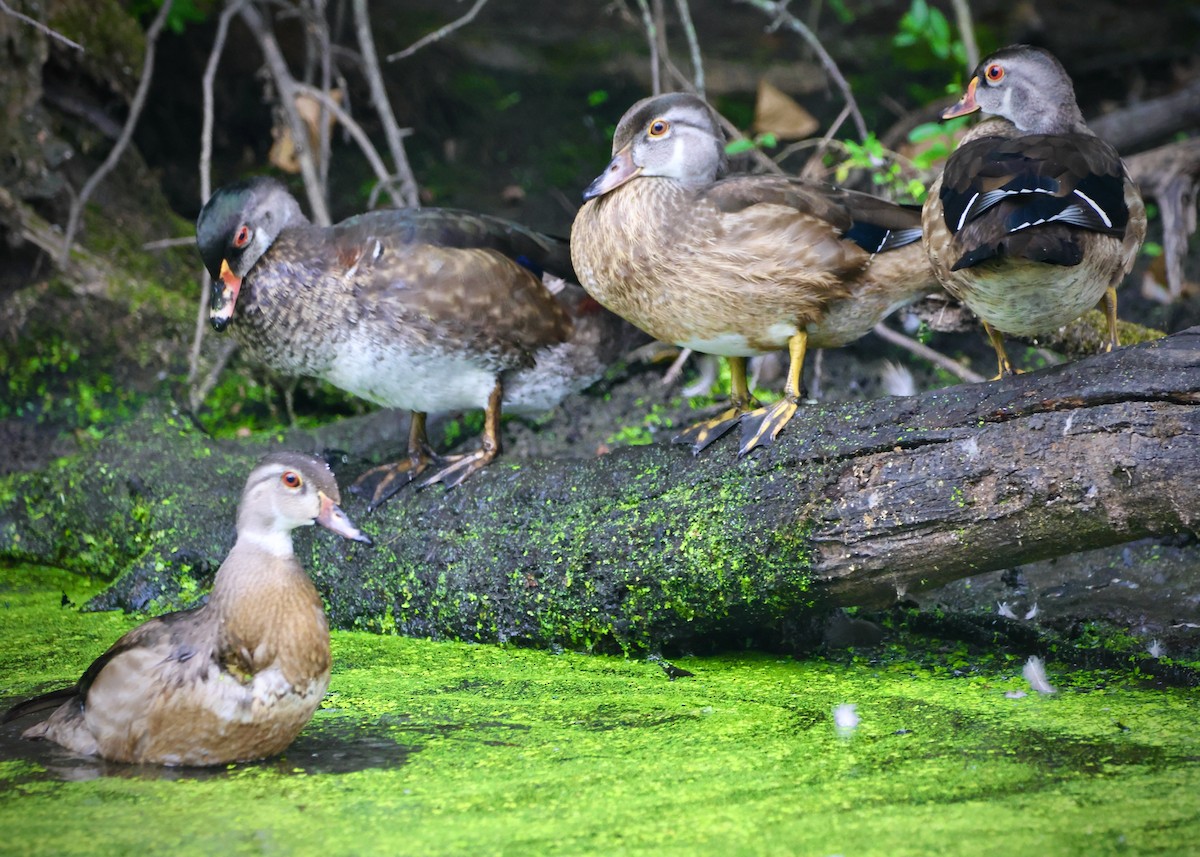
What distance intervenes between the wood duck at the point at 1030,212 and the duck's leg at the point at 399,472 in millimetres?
1898

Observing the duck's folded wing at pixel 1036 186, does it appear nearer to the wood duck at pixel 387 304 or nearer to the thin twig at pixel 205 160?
the wood duck at pixel 387 304

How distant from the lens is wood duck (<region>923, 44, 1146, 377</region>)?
2982mm

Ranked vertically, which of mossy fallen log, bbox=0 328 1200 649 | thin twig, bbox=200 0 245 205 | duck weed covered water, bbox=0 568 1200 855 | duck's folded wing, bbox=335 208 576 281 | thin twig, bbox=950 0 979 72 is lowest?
duck weed covered water, bbox=0 568 1200 855

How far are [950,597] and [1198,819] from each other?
1.67 meters

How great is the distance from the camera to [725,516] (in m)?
3.50

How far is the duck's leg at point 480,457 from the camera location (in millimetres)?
4184

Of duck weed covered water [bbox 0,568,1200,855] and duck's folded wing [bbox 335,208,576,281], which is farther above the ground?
duck's folded wing [bbox 335,208,576,281]

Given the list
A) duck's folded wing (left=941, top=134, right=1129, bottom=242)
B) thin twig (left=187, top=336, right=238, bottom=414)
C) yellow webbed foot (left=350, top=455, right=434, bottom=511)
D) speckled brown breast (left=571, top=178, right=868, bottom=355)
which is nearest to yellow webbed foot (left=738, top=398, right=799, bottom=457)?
speckled brown breast (left=571, top=178, right=868, bottom=355)

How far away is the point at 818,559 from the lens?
337 centimetres

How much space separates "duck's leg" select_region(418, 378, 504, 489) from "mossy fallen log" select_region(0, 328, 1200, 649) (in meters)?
0.06

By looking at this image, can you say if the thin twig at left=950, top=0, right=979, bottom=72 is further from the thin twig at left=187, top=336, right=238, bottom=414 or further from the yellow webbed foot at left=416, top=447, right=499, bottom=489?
the thin twig at left=187, top=336, right=238, bottom=414

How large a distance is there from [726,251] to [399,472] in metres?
1.41

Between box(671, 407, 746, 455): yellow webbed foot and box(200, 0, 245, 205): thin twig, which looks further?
box(200, 0, 245, 205): thin twig

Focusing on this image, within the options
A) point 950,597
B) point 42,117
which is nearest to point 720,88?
point 42,117
